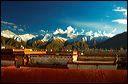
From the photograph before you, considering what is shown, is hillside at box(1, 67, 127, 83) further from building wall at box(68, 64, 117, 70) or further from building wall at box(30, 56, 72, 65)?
building wall at box(30, 56, 72, 65)

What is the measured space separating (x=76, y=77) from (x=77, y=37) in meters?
34.9

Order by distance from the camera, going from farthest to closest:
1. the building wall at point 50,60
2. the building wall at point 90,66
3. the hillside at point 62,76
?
the building wall at point 50,60, the building wall at point 90,66, the hillside at point 62,76

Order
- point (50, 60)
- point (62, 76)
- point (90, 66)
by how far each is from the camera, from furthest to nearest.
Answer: point (50, 60) → point (90, 66) → point (62, 76)

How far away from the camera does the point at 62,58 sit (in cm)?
1298

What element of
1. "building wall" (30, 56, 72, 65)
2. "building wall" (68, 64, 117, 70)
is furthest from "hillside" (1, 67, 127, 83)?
"building wall" (30, 56, 72, 65)

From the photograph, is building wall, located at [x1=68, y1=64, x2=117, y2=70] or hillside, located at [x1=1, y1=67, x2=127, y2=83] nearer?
hillside, located at [x1=1, y1=67, x2=127, y2=83]

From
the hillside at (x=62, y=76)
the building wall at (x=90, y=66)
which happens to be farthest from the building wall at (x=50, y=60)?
the hillside at (x=62, y=76)

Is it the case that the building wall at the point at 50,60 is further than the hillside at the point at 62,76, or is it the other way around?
the building wall at the point at 50,60

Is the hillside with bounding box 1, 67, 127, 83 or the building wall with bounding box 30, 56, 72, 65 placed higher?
the hillside with bounding box 1, 67, 127, 83

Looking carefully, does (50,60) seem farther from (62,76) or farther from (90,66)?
(62,76)

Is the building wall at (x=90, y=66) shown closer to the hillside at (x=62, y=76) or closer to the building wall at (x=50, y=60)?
the building wall at (x=50, y=60)

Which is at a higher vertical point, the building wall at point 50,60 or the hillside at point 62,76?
the hillside at point 62,76

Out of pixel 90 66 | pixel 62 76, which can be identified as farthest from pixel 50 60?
pixel 62 76

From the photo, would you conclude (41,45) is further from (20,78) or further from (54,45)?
(20,78)
